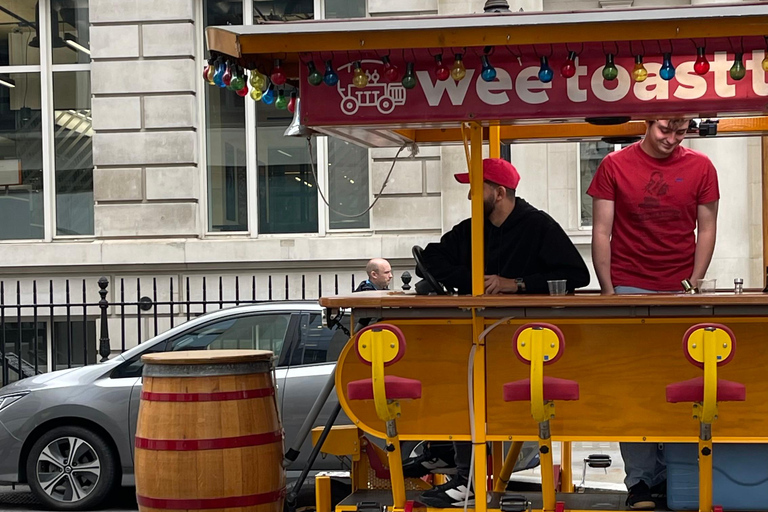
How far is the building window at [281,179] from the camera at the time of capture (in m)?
15.9

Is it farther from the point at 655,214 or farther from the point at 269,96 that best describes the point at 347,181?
the point at 269,96

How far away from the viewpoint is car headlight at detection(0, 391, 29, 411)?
919cm

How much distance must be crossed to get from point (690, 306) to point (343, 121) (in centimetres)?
184

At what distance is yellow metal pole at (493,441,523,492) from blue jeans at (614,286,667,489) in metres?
0.71

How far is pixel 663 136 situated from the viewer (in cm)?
634

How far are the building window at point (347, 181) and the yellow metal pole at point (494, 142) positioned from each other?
28.1 feet

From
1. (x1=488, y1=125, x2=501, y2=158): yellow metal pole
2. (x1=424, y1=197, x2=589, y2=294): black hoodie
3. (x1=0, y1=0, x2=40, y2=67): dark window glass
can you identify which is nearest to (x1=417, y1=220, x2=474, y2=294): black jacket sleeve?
(x1=424, y1=197, x2=589, y2=294): black hoodie

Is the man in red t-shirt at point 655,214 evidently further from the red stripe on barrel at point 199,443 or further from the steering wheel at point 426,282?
the red stripe on barrel at point 199,443

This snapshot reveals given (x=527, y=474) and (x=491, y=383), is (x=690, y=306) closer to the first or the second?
(x=491, y=383)

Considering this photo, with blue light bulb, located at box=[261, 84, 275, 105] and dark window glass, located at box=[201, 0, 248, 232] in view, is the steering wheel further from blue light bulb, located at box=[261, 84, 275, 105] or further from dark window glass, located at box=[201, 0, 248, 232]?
dark window glass, located at box=[201, 0, 248, 232]

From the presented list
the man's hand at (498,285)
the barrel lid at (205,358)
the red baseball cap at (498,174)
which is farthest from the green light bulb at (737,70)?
the barrel lid at (205,358)

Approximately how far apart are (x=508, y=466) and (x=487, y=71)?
7.71 feet

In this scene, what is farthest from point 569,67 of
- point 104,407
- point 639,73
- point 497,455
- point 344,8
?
point 344,8

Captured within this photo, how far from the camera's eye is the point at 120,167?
1559cm
